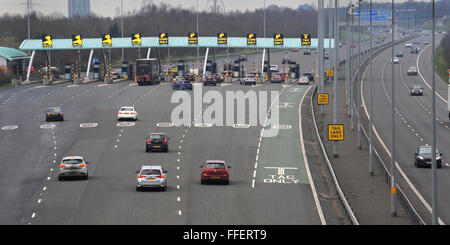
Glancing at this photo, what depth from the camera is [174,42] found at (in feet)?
379

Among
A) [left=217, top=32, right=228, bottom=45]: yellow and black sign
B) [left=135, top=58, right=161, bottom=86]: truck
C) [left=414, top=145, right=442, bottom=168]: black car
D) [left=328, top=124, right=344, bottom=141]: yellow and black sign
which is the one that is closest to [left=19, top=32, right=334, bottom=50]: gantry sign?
[left=217, top=32, right=228, bottom=45]: yellow and black sign

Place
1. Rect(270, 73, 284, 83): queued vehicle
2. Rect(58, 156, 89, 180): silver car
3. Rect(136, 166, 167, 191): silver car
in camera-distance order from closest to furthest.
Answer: Rect(136, 166, 167, 191): silver car → Rect(58, 156, 89, 180): silver car → Rect(270, 73, 284, 83): queued vehicle

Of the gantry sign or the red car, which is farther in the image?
the gantry sign

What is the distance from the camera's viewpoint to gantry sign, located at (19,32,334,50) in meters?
112

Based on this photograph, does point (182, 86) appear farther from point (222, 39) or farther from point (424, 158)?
point (424, 158)

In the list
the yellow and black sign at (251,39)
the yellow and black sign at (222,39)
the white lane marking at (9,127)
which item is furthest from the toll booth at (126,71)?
the white lane marking at (9,127)

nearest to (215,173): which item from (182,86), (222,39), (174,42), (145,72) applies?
(182,86)

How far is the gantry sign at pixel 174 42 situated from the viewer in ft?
366

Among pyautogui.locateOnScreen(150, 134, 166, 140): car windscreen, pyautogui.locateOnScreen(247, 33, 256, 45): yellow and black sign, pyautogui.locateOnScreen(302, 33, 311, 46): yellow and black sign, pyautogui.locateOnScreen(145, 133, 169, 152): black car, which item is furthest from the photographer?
pyautogui.locateOnScreen(247, 33, 256, 45): yellow and black sign

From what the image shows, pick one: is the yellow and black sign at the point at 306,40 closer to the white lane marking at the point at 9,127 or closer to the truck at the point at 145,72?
the truck at the point at 145,72

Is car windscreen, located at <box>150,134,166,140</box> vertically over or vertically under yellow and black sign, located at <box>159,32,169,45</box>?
under

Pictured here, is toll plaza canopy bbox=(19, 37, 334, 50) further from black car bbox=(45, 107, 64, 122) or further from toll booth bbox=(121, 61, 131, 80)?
black car bbox=(45, 107, 64, 122)
